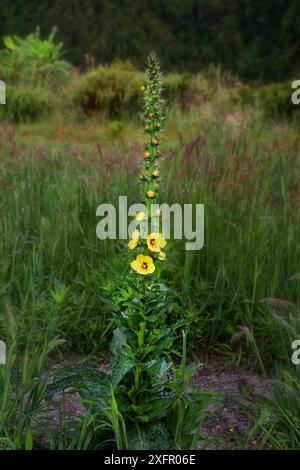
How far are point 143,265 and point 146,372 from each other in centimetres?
41

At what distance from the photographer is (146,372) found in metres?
2.45

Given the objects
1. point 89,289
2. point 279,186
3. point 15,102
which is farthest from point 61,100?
point 89,289

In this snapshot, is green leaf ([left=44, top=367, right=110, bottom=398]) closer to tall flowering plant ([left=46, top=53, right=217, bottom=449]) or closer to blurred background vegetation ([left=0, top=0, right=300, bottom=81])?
tall flowering plant ([left=46, top=53, right=217, bottom=449])

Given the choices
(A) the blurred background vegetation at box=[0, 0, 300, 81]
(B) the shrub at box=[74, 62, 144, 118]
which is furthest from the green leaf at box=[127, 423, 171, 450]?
(A) the blurred background vegetation at box=[0, 0, 300, 81]

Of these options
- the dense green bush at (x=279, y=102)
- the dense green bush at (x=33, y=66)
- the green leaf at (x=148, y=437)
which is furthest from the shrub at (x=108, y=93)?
the green leaf at (x=148, y=437)

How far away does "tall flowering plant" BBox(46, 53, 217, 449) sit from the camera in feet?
7.47

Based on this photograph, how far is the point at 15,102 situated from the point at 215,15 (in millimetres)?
10614

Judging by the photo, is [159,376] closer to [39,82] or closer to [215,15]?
[39,82]

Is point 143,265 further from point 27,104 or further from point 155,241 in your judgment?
point 27,104

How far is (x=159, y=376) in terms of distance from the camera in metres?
2.48

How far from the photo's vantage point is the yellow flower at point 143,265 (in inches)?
88.2

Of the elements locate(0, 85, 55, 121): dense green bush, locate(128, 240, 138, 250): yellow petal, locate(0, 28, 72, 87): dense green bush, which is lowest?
locate(128, 240, 138, 250): yellow petal

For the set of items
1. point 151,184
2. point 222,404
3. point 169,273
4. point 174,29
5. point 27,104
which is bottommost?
point 222,404

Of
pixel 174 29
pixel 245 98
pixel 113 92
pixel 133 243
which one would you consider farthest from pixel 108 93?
pixel 174 29
